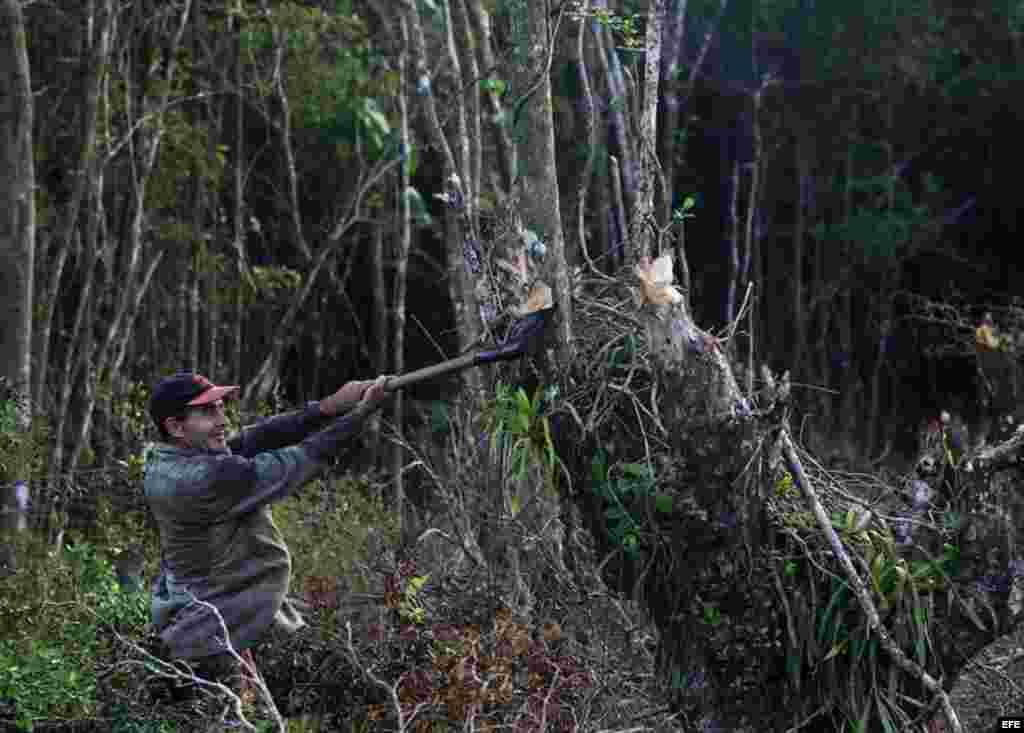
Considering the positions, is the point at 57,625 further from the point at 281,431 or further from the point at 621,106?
the point at 621,106

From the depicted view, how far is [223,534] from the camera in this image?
219 inches

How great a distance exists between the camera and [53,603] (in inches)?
251

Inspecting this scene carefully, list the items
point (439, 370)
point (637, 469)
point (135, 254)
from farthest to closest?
1. point (135, 254)
2. point (439, 370)
3. point (637, 469)

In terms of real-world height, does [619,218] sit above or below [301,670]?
above

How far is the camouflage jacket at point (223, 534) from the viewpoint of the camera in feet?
17.7

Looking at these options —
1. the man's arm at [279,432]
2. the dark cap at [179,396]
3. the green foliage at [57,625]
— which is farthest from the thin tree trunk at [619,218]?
the green foliage at [57,625]

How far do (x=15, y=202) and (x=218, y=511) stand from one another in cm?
389

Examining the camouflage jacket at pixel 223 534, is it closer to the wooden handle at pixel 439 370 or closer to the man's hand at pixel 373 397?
the man's hand at pixel 373 397

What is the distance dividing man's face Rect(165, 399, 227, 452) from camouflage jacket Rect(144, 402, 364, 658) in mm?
37

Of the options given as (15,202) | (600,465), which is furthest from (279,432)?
(15,202)

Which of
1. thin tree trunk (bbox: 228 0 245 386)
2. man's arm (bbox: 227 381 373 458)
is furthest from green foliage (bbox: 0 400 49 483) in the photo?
thin tree trunk (bbox: 228 0 245 386)

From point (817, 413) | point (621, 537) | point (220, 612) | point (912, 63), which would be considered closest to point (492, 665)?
point (621, 537)

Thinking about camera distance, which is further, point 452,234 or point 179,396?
point 452,234

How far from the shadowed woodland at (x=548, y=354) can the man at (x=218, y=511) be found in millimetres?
190
